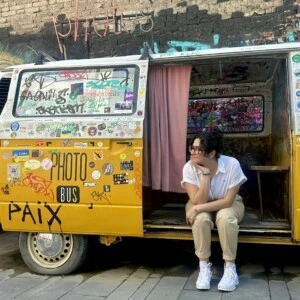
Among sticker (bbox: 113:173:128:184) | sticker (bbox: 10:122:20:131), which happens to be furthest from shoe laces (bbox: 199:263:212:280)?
sticker (bbox: 10:122:20:131)

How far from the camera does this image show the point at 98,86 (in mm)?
4598

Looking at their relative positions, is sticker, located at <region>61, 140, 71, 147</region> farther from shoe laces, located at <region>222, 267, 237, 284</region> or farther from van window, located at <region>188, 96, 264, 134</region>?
van window, located at <region>188, 96, 264, 134</region>

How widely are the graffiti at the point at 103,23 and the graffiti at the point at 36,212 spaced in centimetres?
581

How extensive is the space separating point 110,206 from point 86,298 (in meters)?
0.90

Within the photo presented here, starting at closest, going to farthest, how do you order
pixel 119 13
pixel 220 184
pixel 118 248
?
pixel 220 184 < pixel 118 248 < pixel 119 13

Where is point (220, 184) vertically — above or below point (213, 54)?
below

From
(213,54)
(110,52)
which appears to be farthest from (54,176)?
(110,52)

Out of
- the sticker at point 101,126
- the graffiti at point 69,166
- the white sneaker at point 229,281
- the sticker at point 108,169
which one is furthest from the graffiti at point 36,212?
the white sneaker at point 229,281

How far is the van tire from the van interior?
821 millimetres

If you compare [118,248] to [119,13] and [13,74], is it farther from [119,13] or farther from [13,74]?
[119,13]

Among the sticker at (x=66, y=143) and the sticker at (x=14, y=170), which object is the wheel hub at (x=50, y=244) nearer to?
the sticker at (x=14, y=170)

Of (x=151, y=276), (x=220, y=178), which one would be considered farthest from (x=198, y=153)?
(x=151, y=276)

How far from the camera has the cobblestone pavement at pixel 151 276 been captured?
4109 mm

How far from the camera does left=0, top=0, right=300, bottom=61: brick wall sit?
868 centimetres
